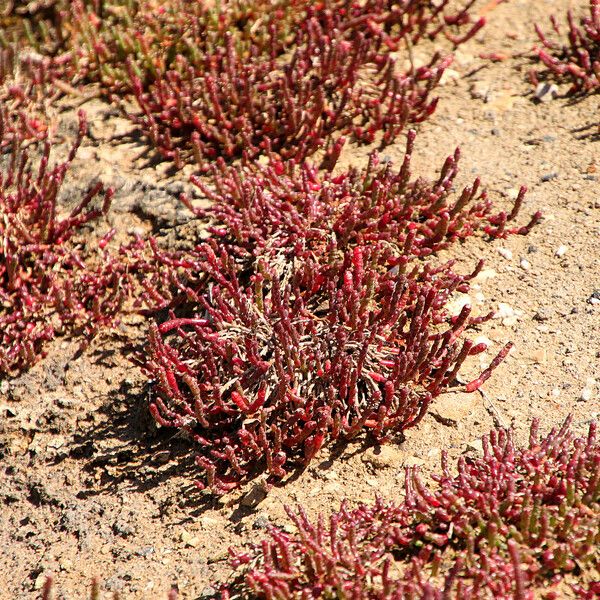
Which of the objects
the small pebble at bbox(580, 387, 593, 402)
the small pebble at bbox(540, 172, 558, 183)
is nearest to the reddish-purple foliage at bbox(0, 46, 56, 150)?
the small pebble at bbox(540, 172, 558, 183)

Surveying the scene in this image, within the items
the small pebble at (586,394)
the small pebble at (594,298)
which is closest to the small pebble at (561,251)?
the small pebble at (594,298)

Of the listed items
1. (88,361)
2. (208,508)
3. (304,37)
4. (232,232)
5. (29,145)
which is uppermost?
(304,37)

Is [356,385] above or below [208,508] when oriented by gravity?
above

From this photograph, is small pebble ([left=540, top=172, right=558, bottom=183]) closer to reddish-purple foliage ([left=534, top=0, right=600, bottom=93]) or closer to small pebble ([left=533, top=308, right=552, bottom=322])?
reddish-purple foliage ([left=534, top=0, right=600, bottom=93])

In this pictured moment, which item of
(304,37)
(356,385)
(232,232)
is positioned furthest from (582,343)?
(304,37)

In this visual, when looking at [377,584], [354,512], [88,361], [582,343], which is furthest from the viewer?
[88,361]

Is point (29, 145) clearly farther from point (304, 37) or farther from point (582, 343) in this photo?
point (582, 343)
